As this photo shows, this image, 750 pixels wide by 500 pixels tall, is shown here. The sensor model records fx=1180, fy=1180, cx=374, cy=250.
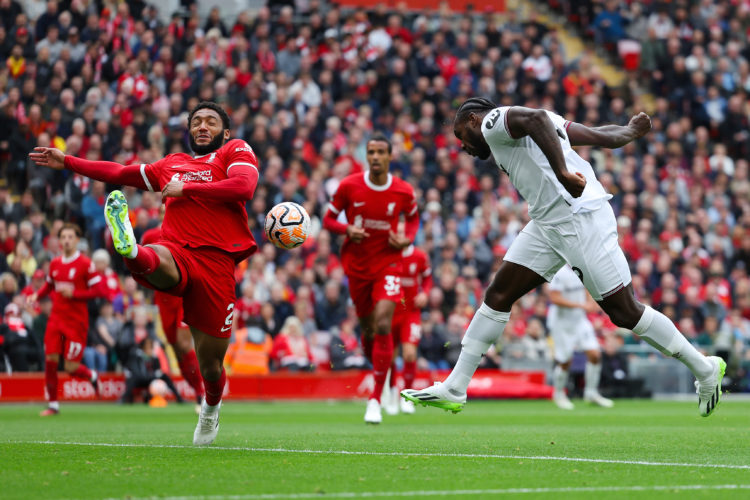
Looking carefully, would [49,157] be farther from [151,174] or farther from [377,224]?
[377,224]

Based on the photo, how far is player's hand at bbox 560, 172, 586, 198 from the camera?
7936 mm

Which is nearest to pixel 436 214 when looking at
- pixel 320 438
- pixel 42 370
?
pixel 42 370

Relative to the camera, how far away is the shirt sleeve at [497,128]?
8.41 m

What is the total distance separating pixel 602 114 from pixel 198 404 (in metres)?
15.7

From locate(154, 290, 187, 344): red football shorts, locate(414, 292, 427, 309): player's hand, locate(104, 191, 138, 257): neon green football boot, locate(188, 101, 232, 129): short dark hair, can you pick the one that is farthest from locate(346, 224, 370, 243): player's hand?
locate(104, 191, 138, 257): neon green football boot

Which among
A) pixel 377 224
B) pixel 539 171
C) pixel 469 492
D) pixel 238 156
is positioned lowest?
pixel 469 492

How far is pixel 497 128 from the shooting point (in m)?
8.45

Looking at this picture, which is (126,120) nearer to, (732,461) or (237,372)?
(237,372)

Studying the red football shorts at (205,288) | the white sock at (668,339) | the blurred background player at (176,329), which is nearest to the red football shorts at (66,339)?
the blurred background player at (176,329)

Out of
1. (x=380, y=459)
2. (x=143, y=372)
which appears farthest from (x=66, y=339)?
(x=380, y=459)

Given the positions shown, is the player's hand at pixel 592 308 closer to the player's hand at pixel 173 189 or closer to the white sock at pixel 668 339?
the white sock at pixel 668 339

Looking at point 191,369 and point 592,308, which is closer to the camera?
point 191,369

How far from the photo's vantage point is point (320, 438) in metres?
9.99

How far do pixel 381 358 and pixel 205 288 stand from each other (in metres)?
4.47
